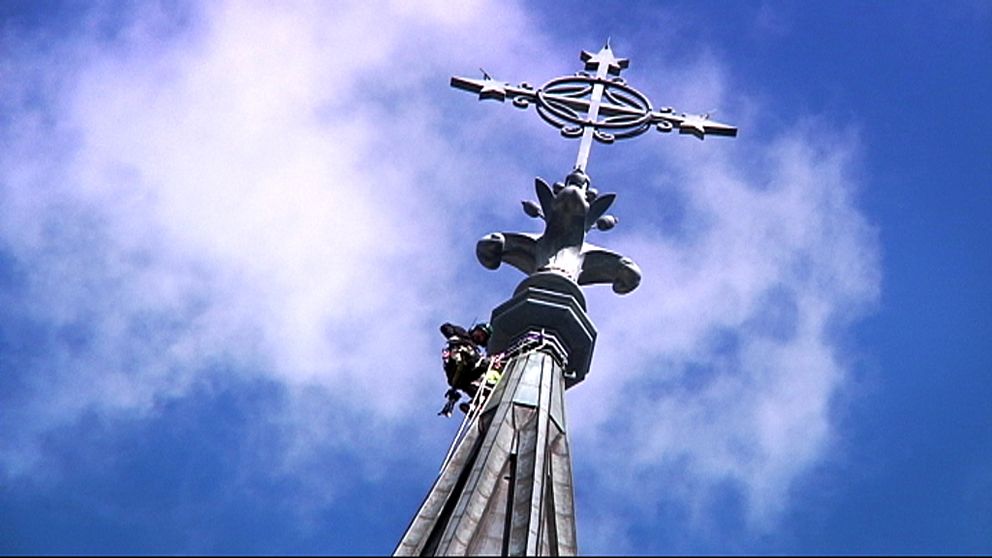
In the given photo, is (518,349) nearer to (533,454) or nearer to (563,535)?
(533,454)

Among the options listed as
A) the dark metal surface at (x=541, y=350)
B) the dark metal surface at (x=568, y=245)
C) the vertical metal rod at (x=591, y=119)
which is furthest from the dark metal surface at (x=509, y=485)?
the vertical metal rod at (x=591, y=119)

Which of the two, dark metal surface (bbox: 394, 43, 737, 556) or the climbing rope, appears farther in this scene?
the climbing rope

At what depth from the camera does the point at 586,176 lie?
66.5 feet

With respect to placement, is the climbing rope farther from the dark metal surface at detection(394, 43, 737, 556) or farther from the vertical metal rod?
the vertical metal rod

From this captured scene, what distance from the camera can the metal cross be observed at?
21828 millimetres

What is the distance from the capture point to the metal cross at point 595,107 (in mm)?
21828

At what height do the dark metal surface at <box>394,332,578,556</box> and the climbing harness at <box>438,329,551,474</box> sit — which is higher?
the climbing harness at <box>438,329,551,474</box>

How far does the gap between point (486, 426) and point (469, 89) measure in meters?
7.11

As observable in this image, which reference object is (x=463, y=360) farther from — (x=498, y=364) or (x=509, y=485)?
(x=509, y=485)

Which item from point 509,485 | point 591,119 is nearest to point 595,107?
point 591,119

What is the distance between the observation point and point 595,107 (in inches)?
872

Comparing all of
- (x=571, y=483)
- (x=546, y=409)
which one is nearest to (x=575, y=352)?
(x=546, y=409)

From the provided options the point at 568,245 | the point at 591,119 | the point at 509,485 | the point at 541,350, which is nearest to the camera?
the point at 509,485

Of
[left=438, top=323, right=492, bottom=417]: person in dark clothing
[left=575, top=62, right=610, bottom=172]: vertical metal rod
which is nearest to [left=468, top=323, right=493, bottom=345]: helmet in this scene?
[left=438, top=323, right=492, bottom=417]: person in dark clothing
